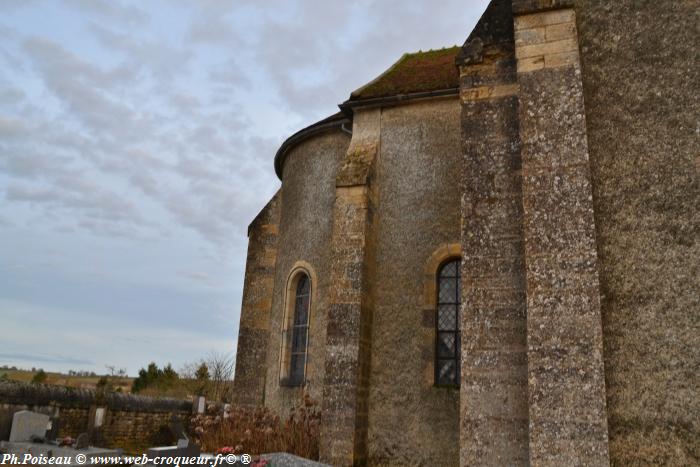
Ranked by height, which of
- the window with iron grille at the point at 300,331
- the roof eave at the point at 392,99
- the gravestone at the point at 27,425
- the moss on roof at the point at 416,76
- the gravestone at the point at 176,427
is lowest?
the gravestone at the point at 176,427

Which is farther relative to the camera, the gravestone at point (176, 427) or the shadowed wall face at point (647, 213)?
the gravestone at point (176, 427)

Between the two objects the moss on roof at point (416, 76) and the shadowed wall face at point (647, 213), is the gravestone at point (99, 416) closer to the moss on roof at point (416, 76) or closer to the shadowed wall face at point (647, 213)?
the moss on roof at point (416, 76)

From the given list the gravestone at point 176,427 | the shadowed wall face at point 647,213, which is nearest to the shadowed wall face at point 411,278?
the shadowed wall face at point 647,213

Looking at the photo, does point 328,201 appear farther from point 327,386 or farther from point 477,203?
point 477,203

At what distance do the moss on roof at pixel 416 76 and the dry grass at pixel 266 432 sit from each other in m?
5.89

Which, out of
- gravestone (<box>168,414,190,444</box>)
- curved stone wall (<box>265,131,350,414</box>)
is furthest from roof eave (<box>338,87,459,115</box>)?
gravestone (<box>168,414,190,444</box>)

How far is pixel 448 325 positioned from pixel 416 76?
5064 mm

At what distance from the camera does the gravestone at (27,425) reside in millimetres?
8484

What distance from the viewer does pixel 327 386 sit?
27.8 feet

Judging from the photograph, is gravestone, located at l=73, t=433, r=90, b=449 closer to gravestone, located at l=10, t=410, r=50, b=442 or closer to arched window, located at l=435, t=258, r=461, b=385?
gravestone, located at l=10, t=410, r=50, b=442

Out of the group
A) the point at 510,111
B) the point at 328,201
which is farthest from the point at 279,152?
the point at 510,111

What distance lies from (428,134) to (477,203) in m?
4.26

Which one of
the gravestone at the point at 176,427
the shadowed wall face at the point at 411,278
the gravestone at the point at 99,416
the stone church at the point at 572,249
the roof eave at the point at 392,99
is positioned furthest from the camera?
the gravestone at the point at 176,427

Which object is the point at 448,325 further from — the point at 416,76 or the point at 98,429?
the point at 98,429
